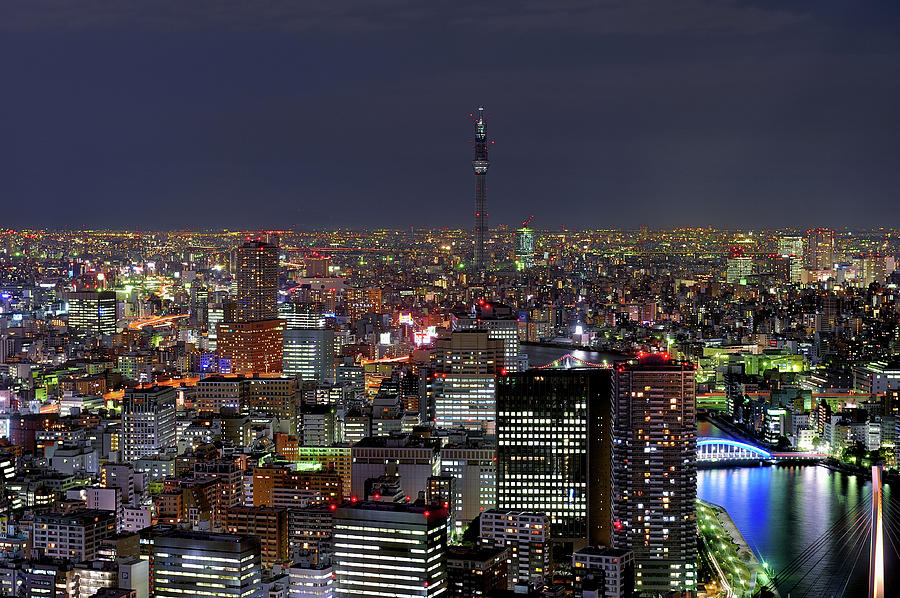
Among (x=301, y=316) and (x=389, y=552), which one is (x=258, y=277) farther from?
(x=389, y=552)

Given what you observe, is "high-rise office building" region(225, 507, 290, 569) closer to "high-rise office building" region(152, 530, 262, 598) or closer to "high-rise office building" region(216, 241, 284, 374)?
"high-rise office building" region(152, 530, 262, 598)

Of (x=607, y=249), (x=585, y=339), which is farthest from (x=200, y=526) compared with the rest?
(x=607, y=249)

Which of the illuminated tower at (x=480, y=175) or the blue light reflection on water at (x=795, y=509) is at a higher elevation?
the illuminated tower at (x=480, y=175)

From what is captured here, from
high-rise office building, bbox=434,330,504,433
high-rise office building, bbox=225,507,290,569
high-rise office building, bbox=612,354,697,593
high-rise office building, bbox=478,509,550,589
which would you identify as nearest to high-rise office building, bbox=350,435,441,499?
high-rise office building, bbox=225,507,290,569

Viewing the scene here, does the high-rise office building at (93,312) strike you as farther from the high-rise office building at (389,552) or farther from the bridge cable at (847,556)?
the high-rise office building at (389,552)

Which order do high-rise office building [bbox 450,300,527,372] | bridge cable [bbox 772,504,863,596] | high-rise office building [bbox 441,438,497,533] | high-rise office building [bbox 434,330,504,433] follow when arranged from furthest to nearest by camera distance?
high-rise office building [bbox 450,300,527,372] < high-rise office building [bbox 434,330,504,433] < high-rise office building [bbox 441,438,497,533] < bridge cable [bbox 772,504,863,596]

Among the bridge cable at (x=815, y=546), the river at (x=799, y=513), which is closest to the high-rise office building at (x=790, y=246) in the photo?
the river at (x=799, y=513)
